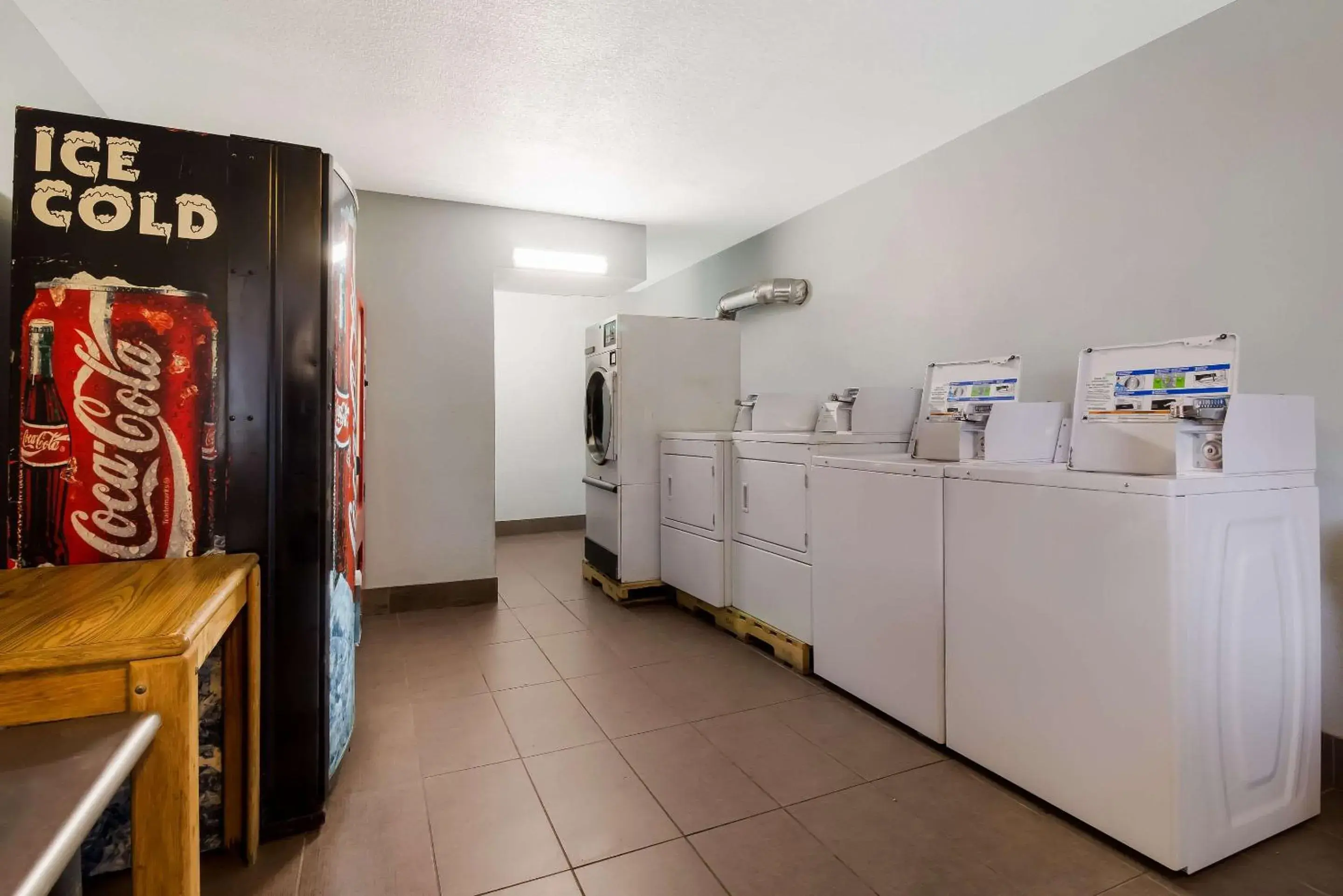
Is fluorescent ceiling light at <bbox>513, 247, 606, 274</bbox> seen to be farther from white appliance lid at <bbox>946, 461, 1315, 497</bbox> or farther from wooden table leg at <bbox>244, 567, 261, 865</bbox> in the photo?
white appliance lid at <bbox>946, 461, 1315, 497</bbox>

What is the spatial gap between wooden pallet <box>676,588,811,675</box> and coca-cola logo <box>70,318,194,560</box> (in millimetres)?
2352

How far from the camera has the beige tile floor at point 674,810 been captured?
1.60 metres

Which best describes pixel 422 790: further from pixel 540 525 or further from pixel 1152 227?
pixel 540 525

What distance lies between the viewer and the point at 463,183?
385cm

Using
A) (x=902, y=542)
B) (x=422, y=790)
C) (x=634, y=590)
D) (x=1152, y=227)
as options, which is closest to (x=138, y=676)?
(x=422, y=790)

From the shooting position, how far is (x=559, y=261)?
14.9 ft

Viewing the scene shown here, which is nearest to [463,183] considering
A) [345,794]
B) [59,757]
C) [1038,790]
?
[345,794]

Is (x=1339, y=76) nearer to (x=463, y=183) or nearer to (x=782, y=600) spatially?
(x=782, y=600)

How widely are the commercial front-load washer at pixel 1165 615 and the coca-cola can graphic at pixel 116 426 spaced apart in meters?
2.28

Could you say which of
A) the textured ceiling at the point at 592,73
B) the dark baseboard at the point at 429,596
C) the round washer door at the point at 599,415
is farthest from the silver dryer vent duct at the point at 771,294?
the dark baseboard at the point at 429,596

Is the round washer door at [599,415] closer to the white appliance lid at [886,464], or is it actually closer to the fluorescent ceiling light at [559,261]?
the fluorescent ceiling light at [559,261]

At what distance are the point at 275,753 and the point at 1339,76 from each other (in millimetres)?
3776

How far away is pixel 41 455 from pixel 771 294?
4.03 meters

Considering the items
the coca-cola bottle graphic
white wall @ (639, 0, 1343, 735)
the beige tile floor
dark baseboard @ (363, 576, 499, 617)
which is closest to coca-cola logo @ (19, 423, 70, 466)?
the coca-cola bottle graphic
